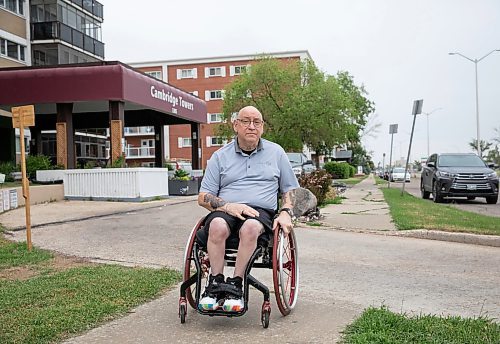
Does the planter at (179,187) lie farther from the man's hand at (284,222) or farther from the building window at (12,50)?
the man's hand at (284,222)

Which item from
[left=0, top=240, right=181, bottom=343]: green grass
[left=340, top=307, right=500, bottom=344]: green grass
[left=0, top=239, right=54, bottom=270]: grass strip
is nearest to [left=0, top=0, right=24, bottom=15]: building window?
[left=0, top=239, right=54, bottom=270]: grass strip

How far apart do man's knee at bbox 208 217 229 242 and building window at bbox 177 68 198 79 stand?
208 ft

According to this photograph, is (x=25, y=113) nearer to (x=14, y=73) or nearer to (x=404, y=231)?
(x=404, y=231)

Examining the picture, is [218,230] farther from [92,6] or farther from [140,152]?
[140,152]

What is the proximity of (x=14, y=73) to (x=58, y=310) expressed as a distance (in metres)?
17.3

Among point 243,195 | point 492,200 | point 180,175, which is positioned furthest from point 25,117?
point 492,200

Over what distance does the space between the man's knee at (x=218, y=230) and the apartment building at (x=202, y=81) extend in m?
60.1

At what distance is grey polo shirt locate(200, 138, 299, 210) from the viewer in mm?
4414

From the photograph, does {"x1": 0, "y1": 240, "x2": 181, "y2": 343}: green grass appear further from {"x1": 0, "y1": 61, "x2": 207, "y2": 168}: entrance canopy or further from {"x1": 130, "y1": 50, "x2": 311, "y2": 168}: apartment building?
{"x1": 130, "y1": 50, "x2": 311, "y2": 168}: apartment building

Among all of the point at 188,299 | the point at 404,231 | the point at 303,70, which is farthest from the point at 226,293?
the point at 303,70

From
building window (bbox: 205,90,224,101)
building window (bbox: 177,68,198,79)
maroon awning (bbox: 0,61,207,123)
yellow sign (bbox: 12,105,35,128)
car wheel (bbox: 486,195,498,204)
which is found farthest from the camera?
building window (bbox: 177,68,198,79)

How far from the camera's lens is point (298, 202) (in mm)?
11828

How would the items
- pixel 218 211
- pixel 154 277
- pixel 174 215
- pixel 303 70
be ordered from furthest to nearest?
pixel 303 70, pixel 174 215, pixel 154 277, pixel 218 211

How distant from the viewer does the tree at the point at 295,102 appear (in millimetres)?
32688
